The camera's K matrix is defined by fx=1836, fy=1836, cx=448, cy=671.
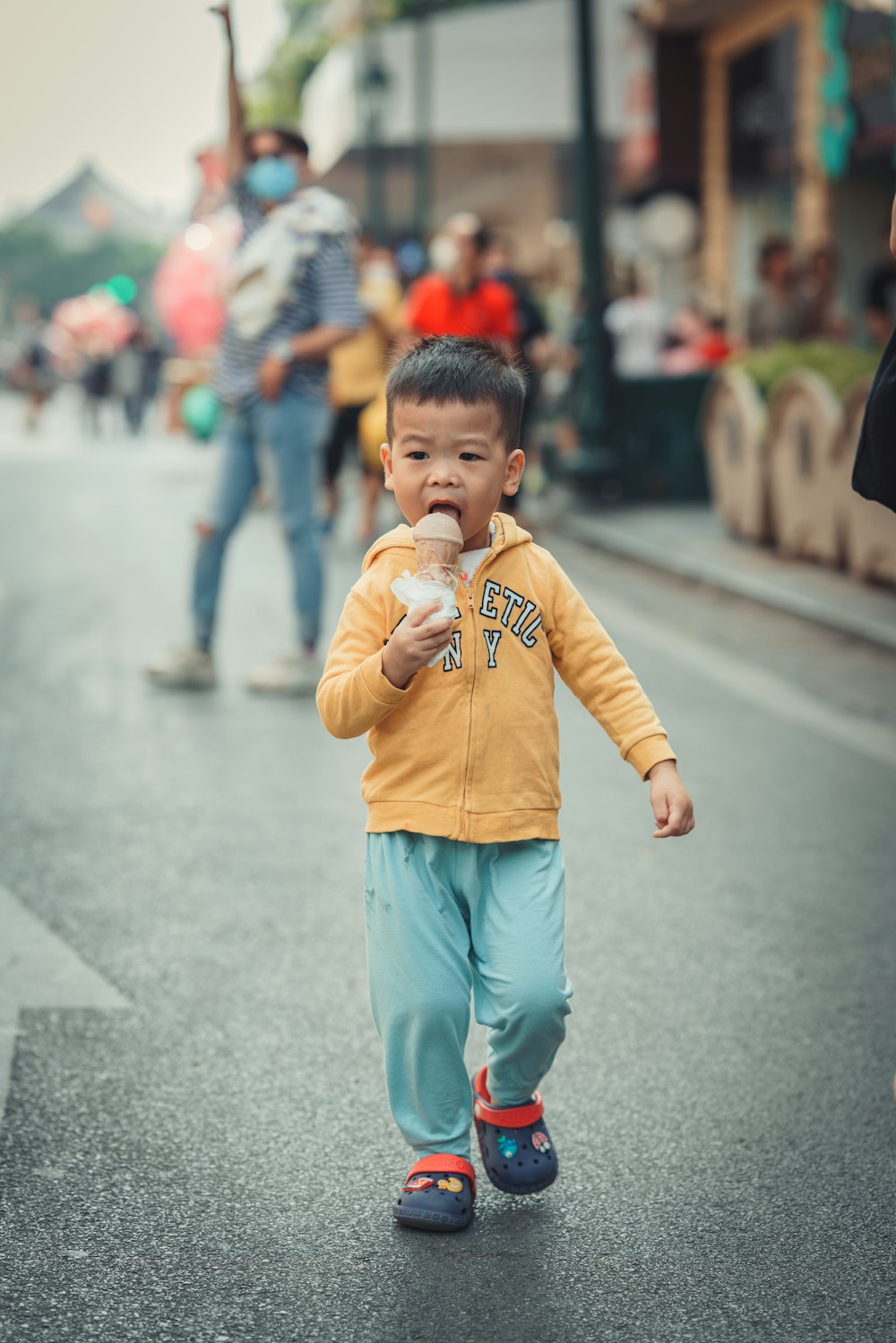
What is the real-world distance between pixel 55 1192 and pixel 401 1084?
0.60 metres

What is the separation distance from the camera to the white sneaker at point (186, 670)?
7445 mm

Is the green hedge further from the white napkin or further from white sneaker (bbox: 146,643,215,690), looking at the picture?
the white napkin

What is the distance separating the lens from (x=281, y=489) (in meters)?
7.25

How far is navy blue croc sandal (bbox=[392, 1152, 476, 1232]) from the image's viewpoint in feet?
9.43

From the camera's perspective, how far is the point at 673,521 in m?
13.1

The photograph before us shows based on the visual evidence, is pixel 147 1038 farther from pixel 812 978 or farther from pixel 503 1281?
pixel 812 978

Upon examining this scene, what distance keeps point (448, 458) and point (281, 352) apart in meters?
4.42

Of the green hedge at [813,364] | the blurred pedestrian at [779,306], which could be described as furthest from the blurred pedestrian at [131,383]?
the green hedge at [813,364]

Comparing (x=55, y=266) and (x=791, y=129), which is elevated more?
(x=55, y=266)

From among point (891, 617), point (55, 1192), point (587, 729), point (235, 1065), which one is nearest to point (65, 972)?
point (235, 1065)

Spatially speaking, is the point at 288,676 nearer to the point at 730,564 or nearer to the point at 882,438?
the point at 730,564

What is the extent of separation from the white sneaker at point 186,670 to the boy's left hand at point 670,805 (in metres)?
4.80

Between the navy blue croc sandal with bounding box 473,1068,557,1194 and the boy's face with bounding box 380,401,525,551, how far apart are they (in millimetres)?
974

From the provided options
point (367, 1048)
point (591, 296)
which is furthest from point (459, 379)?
point (591, 296)
